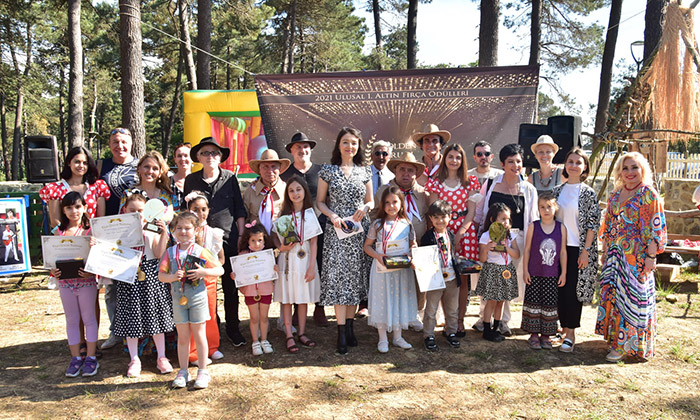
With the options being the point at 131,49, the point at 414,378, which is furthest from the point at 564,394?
the point at 131,49

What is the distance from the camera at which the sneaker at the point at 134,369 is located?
360 cm

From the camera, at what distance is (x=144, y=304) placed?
3676 mm

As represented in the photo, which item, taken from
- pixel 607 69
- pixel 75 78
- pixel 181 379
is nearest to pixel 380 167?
pixel 181 379

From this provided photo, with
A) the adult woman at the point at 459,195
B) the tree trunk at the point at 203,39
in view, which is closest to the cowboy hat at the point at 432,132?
the adult woman at the point at 459,195

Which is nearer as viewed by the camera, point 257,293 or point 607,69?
point 257,293

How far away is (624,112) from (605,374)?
12.1 ft

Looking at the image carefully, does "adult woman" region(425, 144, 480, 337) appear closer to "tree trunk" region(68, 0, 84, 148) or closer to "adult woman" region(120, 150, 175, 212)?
"adult woman" region(120, 150, 175, 212)

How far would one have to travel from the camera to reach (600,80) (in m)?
12.5

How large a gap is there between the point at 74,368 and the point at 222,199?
1.73m

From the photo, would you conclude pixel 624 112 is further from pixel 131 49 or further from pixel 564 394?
pixel 131 49

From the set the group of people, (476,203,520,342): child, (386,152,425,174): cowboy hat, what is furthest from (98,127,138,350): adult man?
(476,203,520,342): child

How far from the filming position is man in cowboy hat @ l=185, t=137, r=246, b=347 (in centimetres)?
407

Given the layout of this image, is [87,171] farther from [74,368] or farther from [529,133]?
[529,133]

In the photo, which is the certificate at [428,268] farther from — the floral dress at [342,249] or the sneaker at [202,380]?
the sneaker at [202,380]
